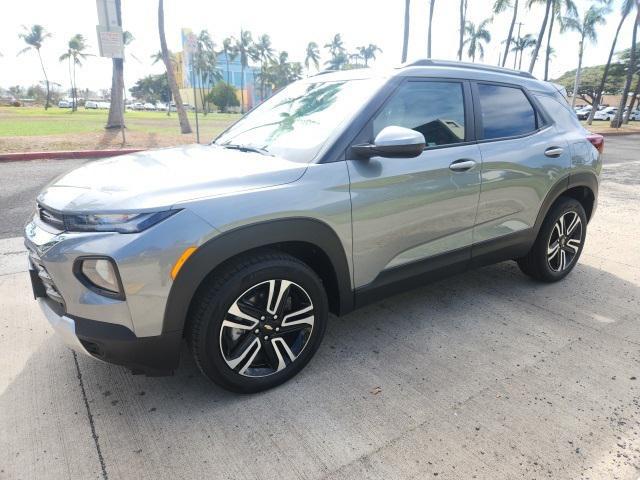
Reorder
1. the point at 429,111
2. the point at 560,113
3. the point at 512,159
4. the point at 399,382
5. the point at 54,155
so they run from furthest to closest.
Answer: the point at 54,155, the point at 560,113, the point at 512,159, the point at 429,111, the point at 399,382

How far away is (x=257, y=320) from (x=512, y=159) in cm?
217

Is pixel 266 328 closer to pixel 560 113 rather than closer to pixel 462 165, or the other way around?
pixel 462 165

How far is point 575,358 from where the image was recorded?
2801 millimetres

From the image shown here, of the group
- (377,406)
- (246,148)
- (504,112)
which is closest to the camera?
(377,406)

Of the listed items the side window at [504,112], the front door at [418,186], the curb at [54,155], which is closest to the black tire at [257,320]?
the front door at [418,186]

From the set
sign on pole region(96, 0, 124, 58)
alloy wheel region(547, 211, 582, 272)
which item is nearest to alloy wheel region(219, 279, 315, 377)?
alloy wheel region(547, 211, 582, 272)

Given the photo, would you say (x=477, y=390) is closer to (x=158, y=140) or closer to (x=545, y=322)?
(x=545, y=322)

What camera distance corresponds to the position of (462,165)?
2.90 m

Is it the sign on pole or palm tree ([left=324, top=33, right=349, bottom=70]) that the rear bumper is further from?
palm tree ([left=324, top=33, right=349, bottom=70])

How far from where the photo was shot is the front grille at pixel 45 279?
6.89 ft

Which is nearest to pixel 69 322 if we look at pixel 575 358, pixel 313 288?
pixel 313 288

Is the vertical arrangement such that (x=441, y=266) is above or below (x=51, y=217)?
below

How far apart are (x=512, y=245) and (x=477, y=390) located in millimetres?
1408

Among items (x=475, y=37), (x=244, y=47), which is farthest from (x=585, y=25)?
(x=244, y=47)
